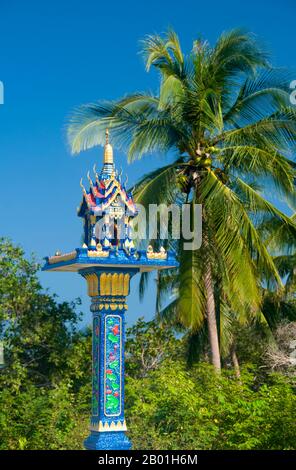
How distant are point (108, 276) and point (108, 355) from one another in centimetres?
123

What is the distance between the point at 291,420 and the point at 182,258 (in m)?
4.72

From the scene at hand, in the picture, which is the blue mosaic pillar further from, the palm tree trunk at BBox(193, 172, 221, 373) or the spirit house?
the palm tree trunk at BBox(193, 172, 221, 373)

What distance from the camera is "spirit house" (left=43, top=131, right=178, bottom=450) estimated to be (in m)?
14.7

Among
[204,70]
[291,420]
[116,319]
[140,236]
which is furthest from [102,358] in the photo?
[204,70]

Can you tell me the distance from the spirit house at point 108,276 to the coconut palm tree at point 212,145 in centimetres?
424

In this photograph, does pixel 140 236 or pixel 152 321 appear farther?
pixel 152 321

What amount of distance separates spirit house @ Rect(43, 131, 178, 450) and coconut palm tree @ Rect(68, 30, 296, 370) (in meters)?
4.24

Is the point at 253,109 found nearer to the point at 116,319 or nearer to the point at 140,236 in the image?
the point at 140,236

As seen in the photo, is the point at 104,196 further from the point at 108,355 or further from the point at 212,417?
the point at 212,417

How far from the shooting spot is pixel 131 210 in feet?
50.1

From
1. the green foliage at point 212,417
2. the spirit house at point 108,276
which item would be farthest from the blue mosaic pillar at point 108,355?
the green foliage at point 212,417

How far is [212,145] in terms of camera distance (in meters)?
20.6

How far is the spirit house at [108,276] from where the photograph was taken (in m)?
14.7

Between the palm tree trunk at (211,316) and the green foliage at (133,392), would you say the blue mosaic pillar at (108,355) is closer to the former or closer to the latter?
the green foliage at (133,392)
